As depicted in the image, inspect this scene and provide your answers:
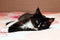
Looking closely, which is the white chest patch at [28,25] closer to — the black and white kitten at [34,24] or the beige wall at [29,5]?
the black and white kitten at [34,24]

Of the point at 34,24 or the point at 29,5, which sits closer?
the point at 34,24

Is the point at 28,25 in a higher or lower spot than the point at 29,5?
lower

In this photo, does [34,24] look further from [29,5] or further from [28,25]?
[29,5]

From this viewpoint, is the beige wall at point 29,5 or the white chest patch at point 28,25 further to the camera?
the beige wall at point 29,5

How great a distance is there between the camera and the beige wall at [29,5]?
7.78ft

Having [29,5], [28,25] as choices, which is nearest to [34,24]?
[28,25]

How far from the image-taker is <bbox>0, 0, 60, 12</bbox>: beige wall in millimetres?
2371

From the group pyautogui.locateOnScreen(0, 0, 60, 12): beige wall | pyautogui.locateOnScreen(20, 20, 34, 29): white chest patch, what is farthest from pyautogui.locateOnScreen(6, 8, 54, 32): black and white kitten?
pyautogui.locateOnScreen(0, 0, 60, 12): beige wall

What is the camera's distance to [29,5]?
7.89 ft

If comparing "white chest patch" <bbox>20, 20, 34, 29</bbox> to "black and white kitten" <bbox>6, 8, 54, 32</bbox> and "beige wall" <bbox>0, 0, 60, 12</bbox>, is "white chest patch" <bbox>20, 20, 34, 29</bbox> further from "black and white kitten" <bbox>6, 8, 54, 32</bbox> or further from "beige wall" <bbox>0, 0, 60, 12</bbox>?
"beige wall" <bbox>0, 0, 60, 12</bbox>

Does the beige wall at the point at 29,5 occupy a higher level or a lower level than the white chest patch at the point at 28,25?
higher

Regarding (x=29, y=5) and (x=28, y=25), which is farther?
(x=29, y=5)

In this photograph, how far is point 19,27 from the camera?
1.36 meters

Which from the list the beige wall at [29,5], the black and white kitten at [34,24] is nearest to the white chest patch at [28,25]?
the black and white kitten at [34,24]
